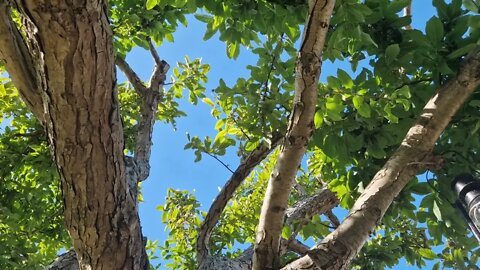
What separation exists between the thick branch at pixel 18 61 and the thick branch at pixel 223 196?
6.33ft

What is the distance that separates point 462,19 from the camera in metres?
2.39

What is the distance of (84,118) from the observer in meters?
1.86

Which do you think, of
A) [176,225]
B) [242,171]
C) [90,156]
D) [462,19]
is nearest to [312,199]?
[242,171]

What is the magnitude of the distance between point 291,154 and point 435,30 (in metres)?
1.04

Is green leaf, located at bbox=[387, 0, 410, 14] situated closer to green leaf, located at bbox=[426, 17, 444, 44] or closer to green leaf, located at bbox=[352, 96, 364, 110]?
green leaf, located at bbox=[426, 17, 444, 44]

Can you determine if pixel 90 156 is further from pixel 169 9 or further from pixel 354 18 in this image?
pixel 169 9

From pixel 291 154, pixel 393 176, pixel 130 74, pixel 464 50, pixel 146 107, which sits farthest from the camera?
pixel 130 74

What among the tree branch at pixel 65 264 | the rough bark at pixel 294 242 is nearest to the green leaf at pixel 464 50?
the rough bark at pixel 294 242

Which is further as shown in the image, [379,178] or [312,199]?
[312,199]

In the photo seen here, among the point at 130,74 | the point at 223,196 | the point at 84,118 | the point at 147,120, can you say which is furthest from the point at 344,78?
the point at 130,74

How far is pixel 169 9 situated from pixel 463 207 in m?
3.60

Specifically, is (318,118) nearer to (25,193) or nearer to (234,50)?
(234,50)

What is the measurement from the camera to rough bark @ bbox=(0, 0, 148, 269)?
1.70 m

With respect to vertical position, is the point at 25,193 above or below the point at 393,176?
above
